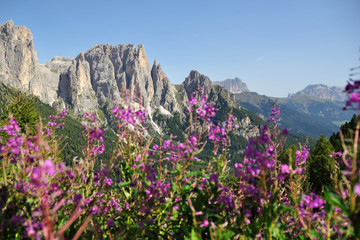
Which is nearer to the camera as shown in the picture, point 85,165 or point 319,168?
point 85,165

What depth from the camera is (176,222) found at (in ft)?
11.0

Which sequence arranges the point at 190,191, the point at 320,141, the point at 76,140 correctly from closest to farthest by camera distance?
1. the point at 190,191
2. the point at 320,141
3. the point at 76,140

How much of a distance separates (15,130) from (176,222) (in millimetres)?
3449

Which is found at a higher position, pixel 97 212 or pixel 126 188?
pixel 126 188

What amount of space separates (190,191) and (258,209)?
3.78 feet

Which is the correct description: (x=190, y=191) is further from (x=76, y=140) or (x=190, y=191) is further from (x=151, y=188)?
(x=76, y=140)

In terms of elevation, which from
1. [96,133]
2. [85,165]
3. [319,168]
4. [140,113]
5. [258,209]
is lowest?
[319,168]

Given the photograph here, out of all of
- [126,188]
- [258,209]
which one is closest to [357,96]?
[258,209]

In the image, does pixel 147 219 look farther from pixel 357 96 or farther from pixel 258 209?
pixel 357 96

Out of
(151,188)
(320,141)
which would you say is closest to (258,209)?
(151,188)

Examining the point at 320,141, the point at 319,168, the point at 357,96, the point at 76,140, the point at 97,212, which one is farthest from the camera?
the point at 76,140

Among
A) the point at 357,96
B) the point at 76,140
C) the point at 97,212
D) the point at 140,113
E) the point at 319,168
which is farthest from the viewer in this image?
the point at 76,140

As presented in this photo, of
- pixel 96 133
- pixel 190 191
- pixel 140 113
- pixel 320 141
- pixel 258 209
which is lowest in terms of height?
pixel 320 141

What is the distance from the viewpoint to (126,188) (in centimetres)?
405
